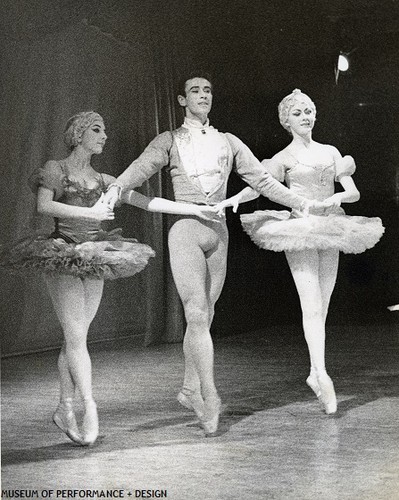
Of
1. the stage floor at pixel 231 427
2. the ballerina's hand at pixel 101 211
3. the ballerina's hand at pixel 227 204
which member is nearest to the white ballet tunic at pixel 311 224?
the ballerina's hand at pixel 227 204

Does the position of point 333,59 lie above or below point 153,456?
above

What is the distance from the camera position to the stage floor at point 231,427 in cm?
254

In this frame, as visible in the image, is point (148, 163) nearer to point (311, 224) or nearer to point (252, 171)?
point (252, 171)

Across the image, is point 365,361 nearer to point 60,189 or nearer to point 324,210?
point 324,210

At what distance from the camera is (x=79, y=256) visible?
2740 millimetres

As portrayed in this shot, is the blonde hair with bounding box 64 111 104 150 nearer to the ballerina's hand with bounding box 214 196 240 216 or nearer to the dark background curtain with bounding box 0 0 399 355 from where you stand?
the dark background curtain with bounding box 0 0 399 355

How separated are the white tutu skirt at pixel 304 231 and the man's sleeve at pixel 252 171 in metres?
0.10

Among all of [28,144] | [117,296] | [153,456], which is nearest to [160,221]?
[117,296]

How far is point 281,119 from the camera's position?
323 centimetres

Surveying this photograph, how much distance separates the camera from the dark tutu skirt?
8.86 feet

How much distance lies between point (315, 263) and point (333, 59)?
0.73 m

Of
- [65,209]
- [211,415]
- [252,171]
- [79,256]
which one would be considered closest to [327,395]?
[211,415]

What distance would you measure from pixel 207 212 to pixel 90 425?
0.80 metres

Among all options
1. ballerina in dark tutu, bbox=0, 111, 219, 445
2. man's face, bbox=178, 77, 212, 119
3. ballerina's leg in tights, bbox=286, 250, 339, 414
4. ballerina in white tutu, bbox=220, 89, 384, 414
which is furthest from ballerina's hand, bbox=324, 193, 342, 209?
ballerina in dark tutu, bbox=0, 111, 219, 445
